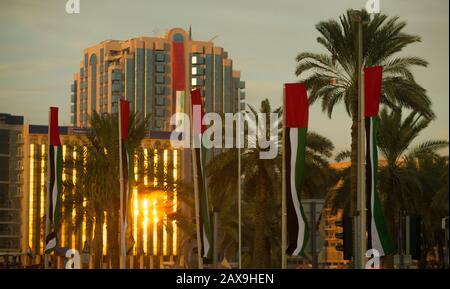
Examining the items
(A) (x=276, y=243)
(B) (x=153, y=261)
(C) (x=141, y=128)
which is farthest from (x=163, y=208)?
(B) (x=153, y=261)

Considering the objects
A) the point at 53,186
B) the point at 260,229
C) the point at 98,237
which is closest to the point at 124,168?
the point at 53,186

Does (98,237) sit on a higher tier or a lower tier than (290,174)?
lower

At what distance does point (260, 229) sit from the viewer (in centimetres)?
5334

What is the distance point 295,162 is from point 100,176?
73.2ft

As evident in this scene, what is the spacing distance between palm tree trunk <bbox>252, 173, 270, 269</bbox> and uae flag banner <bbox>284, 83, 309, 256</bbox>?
19.9 metres

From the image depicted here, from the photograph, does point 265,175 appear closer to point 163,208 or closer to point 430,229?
→ point 163,208

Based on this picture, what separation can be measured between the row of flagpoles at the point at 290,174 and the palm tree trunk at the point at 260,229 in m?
13.0

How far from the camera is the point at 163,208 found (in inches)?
2206

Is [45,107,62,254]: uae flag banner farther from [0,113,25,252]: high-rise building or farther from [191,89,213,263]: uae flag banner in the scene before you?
[0,113,25,252]: high-rise building

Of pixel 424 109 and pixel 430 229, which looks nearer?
pixel 424 109

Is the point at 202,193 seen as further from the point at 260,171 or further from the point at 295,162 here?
the point at 260,171
